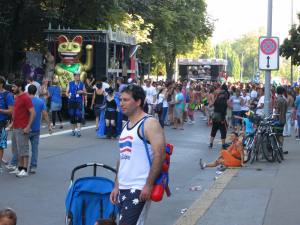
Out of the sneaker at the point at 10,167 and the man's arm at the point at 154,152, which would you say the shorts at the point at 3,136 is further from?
the man's arm at the point at 154,152

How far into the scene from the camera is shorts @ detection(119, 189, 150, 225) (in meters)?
5.19

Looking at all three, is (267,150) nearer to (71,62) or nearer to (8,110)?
(8,110)

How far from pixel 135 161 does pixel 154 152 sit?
194 mm

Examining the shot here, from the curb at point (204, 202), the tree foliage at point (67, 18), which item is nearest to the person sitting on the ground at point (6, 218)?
the curb at point (204, 202)

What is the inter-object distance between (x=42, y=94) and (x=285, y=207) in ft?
42.0

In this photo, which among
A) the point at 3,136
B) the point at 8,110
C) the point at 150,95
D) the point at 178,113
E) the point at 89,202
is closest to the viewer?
the point at 89,202

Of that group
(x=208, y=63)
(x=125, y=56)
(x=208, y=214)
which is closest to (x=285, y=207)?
(x=208, y=214)

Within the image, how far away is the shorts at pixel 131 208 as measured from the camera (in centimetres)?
519

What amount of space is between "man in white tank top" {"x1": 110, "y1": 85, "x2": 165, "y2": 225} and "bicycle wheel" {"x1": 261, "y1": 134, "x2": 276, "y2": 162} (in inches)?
360

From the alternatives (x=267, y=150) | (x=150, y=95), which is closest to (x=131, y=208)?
(x=267, y=150)

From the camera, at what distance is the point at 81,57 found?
24969 millimetres

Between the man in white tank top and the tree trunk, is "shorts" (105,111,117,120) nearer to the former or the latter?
the man in white tank top

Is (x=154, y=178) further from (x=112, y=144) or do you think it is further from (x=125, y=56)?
(x=125, y=56)

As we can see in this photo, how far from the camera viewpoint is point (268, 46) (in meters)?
15.6
